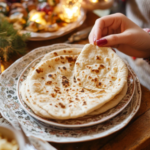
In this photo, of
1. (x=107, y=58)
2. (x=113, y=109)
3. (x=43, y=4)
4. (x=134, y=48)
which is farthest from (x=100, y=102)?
(x=43, y=4)

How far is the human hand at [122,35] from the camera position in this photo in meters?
0.96

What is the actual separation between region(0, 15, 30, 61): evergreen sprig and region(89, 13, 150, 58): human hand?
54 cm

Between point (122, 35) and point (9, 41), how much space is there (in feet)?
2.52

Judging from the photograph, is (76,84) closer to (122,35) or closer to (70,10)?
(122,35)

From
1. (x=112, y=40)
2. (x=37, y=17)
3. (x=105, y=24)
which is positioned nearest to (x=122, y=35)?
(x=112, y=40)

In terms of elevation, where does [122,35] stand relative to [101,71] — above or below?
above

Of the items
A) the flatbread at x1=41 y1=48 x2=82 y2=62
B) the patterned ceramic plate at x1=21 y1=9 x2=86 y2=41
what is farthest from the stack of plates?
the patterned ceramic plate at x1=21 y1=9 x2=86 y2=41

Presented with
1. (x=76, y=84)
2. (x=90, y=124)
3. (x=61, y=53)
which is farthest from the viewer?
(x=61, y=53)

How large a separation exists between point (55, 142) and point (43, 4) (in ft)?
4.86

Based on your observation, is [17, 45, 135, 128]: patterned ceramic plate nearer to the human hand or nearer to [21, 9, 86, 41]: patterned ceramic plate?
the human hand

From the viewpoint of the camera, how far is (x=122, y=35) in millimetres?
958

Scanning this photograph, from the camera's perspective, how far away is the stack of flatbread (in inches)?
30.3

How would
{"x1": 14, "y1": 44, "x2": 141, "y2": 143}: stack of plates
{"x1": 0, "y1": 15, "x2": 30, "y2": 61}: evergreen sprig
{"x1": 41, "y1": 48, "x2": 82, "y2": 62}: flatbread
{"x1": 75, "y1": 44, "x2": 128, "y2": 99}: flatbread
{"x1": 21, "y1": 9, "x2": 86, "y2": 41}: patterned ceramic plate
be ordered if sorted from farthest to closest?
1. {"x1": 21, "y1": 9, "x2": 86, "y2": 41}: patterned ceramic plate
2. {"x1": 0, "y1": 15, "x2": 30, "y2": 61}: evergreen sprig
3. {"x1": 41, "y1": 48, "x2": 82, "y2": 62}: flatbread
4. {"x1": 75, "y1": 44, "x2": 128, "y2": 99}: flatbread
5. {"x1": 14, "y1": 44, "x2": 141, "y2": 143}: stack of plates

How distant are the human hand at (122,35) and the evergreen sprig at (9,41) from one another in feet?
1.76
